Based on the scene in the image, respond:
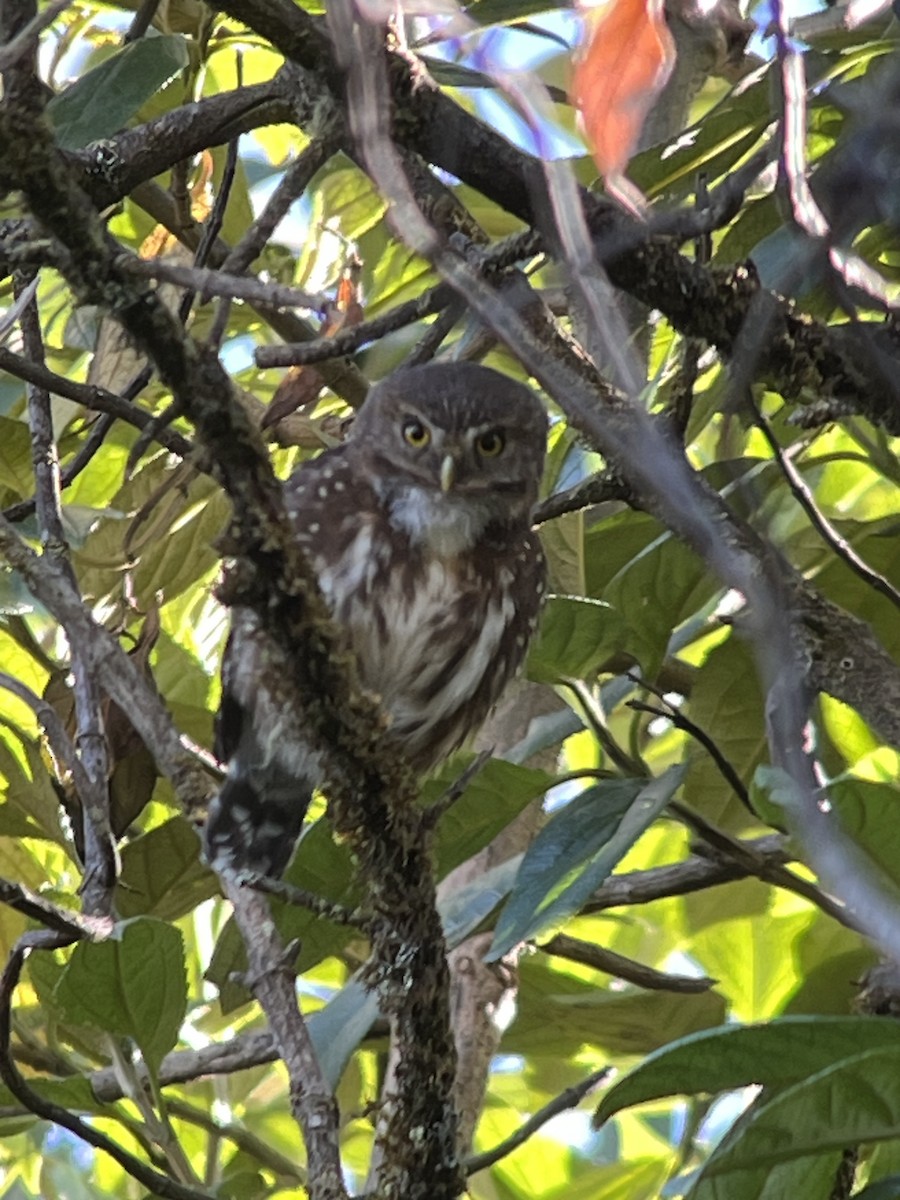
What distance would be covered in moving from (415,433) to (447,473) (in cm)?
13

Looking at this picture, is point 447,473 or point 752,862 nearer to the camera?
point 752,862

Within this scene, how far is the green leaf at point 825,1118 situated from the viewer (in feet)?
6.20

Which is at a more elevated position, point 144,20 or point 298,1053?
point 144,20

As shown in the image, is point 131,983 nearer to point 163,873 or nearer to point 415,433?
point 163,873

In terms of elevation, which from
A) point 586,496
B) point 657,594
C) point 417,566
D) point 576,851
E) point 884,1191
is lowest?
point 884,1191

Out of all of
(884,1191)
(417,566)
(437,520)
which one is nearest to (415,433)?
(437,520)

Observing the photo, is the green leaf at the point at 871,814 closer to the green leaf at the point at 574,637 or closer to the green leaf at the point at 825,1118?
the green leaf at the point at 825,1118

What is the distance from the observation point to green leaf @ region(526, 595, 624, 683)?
2740mm

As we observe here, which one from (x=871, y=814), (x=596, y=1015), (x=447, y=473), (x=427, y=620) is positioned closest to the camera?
(x=871, y=814)

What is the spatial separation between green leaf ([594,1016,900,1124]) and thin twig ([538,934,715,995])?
1.08 metres

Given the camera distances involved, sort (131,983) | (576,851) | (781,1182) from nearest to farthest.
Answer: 1. (781,1182)
2. (131,983)
3. (576,851)

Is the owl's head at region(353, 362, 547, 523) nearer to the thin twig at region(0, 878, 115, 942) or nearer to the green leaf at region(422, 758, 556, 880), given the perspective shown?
Answer: the green leaf at region(422, 758, 556, 880)

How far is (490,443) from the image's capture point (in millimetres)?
3975

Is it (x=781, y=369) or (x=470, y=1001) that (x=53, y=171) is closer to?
(x=781, y=369)
